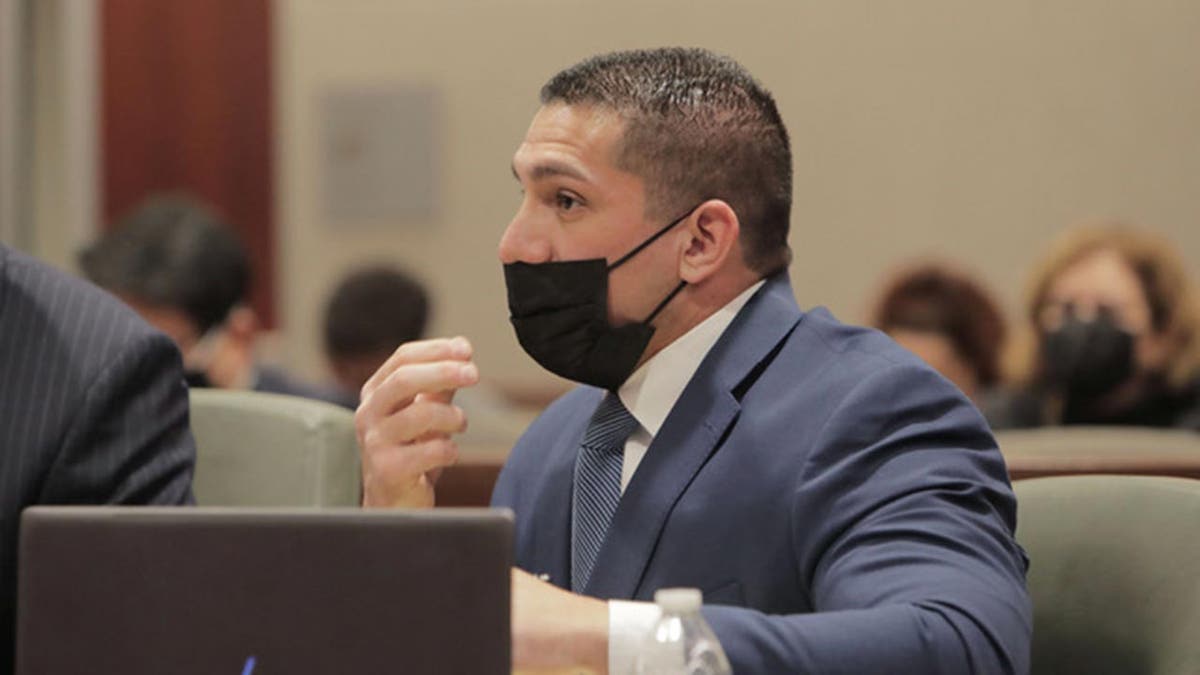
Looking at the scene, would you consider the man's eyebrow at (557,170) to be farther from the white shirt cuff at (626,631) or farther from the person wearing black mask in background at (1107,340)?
the person wearing black mask in background at (1107,340)

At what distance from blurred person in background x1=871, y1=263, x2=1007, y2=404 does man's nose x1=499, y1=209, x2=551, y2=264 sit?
249 centimetres

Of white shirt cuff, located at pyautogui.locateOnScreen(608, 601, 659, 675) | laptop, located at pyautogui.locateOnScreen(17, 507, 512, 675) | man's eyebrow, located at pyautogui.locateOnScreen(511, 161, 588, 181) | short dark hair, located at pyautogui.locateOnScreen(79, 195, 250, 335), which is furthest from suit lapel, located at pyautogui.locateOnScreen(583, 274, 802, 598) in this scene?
short dark hair, located at pyautogui.locateOnScreen(79, 195, 250, 335)

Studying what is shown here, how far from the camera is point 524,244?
5.22 ft

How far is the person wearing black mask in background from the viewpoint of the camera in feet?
12.3

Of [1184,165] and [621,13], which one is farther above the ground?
[621,13]

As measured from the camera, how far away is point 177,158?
6.02 m

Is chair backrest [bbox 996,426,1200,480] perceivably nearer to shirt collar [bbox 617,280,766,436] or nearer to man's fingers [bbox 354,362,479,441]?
shirt collar [bbox 617,280,766,436]

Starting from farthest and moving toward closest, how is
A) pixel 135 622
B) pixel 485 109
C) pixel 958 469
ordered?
pixel 485 109, pixel 958 469, pixel 135 622

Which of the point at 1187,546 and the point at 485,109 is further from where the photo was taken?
the point at 485,109

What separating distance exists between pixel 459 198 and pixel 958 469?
446 cm

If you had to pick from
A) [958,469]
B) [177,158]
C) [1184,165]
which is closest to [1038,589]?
[958,469]

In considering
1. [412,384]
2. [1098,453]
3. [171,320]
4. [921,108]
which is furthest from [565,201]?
[921,108]

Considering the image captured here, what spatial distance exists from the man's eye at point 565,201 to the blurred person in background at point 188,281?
1.88m

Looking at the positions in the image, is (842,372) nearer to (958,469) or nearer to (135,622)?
(958,469)
